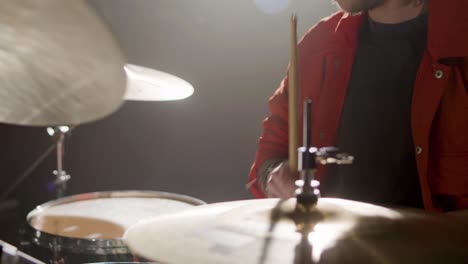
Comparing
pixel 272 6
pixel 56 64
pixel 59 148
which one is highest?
pixel 272 6

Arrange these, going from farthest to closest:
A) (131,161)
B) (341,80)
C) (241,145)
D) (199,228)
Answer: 1. (131,161)
2. (241,145)
3. (341,80)
4. (199,228)

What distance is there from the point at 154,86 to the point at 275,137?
1.42ft

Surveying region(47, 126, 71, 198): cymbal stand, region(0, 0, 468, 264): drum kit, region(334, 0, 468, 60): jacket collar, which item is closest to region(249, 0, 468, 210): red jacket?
region(334, 0, 468, 60): jacket collar

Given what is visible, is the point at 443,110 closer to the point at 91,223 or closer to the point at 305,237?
the point at 305,237

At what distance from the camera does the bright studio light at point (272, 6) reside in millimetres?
1690

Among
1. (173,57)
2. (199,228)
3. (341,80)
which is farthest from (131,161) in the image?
(199,228)

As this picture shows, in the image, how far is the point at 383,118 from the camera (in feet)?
3.66

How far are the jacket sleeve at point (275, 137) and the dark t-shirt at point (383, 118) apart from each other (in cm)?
17

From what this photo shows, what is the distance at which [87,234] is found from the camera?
3.52 feet

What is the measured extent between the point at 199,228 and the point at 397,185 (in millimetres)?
678

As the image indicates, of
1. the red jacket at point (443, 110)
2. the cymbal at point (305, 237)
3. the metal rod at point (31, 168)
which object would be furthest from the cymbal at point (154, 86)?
the metal rod at point (31, 168)

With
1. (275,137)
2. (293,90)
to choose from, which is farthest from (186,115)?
(293,90)

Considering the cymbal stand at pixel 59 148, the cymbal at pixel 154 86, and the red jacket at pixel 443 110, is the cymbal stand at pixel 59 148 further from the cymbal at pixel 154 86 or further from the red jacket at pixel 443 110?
the red jacket at pixel 443 110

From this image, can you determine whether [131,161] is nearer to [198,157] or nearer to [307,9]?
[198,157]
